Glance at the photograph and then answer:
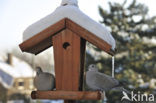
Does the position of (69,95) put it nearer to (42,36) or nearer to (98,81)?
(98,81)

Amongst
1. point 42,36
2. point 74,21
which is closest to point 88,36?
point 74,21

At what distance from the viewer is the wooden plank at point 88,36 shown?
1.04m

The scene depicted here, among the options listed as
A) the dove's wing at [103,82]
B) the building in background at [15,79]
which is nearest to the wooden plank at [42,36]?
the dove's wing at [103,82]

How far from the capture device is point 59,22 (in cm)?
109

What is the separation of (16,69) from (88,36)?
5.38 metres

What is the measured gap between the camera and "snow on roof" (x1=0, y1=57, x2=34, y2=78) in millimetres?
6051

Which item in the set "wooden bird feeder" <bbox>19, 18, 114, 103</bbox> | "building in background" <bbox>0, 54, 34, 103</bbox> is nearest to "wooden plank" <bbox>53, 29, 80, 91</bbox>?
"wooden bird feeder" <bbox>19, 18, 114, 103</bbox>

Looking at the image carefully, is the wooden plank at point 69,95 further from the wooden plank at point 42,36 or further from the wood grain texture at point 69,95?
the wooden plank at point 42,36

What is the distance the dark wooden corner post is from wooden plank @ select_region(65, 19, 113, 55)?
0.04 meters

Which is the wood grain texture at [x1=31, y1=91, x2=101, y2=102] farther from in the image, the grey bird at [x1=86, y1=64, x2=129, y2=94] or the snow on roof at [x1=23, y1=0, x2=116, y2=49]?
the snow on roof at [x1=23, y1=0, x2=116, y2=49]

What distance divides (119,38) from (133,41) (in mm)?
279

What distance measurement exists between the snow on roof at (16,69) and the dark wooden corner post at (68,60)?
16.4 feet

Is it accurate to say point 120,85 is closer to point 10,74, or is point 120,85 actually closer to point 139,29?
point 139,29

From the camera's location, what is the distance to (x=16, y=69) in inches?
244
